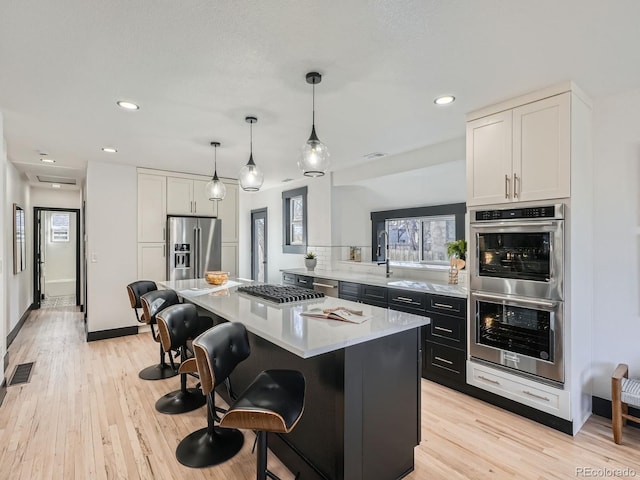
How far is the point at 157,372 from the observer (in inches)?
139

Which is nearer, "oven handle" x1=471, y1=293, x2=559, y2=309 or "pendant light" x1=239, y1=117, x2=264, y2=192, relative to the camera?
"oven handle" x1=471, y1=293, x2=559, y2=309

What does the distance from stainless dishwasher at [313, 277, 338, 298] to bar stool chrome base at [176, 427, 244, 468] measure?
7.77ft

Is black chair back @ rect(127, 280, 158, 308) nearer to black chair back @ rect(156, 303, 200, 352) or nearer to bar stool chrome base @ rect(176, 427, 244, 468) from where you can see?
black chair back @ rect(156, 303, 200, 352)

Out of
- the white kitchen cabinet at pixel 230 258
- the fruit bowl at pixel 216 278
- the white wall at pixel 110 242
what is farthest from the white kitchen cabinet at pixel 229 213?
the fruit bowl at pixel 216 278

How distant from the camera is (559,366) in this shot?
8.00 ft

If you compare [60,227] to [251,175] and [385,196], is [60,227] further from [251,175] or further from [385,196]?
[385,196]

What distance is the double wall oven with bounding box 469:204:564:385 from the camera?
2.45 meters

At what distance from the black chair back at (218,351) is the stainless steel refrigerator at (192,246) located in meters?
3.80

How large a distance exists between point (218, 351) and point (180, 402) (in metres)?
1.55

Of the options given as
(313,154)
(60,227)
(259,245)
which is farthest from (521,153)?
(60,227)

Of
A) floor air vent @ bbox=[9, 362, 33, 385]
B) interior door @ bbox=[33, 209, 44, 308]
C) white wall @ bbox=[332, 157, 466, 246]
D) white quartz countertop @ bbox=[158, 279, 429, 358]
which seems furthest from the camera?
interior door @ bbox=[33, 209, 44, 308]

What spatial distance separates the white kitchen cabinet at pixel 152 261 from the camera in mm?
5117

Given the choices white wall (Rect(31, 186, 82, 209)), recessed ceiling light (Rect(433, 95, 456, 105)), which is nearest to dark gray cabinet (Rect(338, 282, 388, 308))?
recessed ceiling light (Rect(433, 95, 456, 105))

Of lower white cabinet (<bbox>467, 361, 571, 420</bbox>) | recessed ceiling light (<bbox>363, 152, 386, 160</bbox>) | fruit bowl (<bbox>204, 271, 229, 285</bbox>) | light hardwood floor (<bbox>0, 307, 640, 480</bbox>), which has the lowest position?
light hardwood floor (<bbox>0, 307, 640, 480</bbox>)
